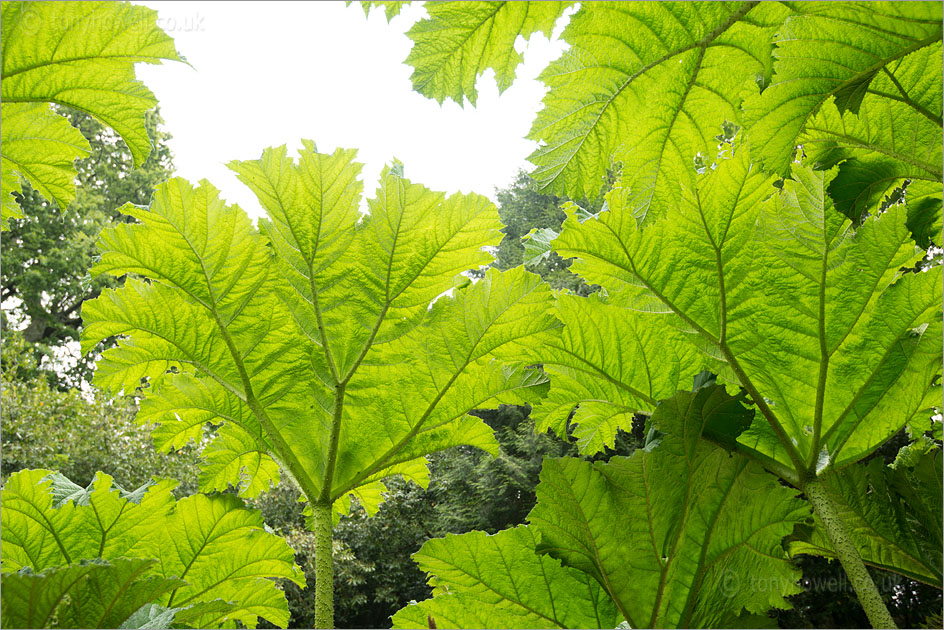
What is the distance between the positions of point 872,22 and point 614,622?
120cm

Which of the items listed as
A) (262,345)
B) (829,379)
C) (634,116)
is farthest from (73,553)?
(829,379)

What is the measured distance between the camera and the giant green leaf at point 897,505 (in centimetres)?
132

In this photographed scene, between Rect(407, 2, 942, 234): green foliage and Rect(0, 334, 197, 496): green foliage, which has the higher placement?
Rect(0, 334, 197, 496): green foliage

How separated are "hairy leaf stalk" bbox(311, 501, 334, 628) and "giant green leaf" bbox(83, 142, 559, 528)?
60mm

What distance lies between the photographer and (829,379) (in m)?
1.29

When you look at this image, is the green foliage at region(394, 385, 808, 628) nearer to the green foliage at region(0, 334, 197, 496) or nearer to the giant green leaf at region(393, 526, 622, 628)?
the giant green leaf at region(393, 526, 622, 628)

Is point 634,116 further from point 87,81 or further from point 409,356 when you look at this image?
point 87,81

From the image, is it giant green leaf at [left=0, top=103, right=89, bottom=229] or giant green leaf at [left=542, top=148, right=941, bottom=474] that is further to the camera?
giant green leaf at [left=542, top=148, right=941, bottom=474]

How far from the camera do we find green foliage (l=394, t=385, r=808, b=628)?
1.15m

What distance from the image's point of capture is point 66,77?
99 cm

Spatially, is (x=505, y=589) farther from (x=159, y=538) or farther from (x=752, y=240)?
(x=752, y=240)

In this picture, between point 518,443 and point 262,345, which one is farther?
point 518,443

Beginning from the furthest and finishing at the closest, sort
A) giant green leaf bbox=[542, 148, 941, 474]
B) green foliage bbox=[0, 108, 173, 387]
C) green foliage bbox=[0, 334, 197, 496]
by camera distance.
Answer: green foliage bbox=[0, 108, 173, 387] < green foliage bbox=[0, 334, 197, 496] < giant green leaf bbox=[542, 148, 941, 474]

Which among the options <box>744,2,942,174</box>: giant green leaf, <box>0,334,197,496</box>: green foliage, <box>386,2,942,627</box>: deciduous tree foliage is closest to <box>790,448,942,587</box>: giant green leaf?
<box>386,2,942,627</box>: deciduous tree foliage
